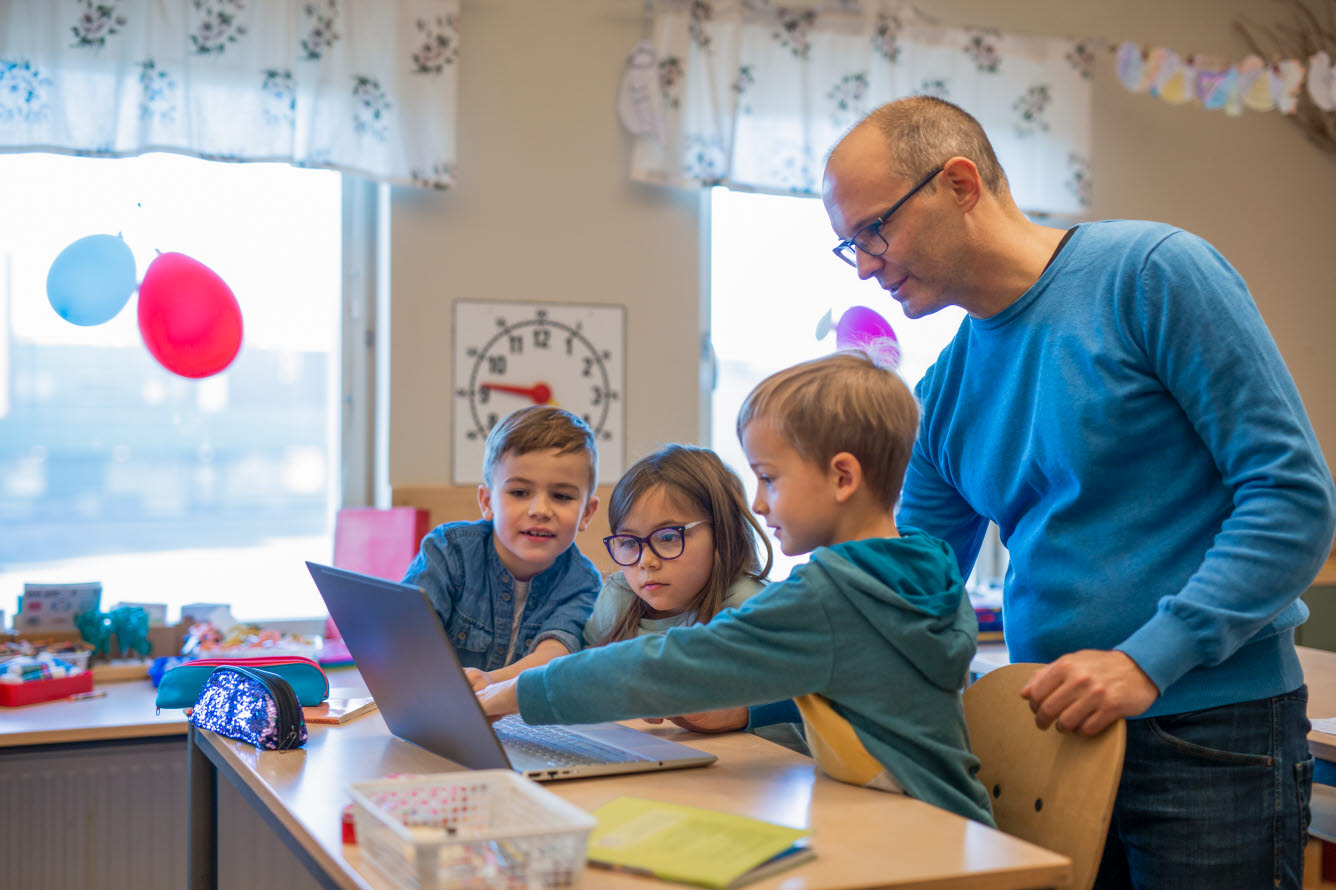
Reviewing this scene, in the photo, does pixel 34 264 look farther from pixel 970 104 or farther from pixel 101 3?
pixel 970 104

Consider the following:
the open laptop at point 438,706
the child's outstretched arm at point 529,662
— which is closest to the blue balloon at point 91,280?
the child's outstretched arm at point 529,662

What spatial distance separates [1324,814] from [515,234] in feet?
7.93

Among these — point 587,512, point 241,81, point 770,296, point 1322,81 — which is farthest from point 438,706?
point 1322,81

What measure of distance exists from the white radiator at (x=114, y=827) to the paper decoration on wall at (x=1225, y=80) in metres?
3.21

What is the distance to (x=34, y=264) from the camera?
3.06 meters

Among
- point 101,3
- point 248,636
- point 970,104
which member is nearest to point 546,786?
point 248,636

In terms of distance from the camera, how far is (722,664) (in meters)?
1.15

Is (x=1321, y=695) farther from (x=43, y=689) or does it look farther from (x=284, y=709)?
(x=43, y=689)

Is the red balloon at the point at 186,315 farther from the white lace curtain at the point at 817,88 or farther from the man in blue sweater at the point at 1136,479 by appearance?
the man in blue sweater at the point at 1136,479

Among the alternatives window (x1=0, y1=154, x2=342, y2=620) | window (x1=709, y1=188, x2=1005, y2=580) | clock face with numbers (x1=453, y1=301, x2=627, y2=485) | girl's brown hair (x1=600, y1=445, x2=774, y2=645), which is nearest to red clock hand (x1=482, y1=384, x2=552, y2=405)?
clock face with numbers (x1=453, y1=301, x2=627, y2=485)

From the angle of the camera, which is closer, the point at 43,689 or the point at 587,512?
the point at 587,512

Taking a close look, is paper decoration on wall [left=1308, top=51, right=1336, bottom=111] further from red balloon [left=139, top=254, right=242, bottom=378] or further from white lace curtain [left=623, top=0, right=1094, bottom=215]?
red balloon [left=139, top=254, right=242, bottom=378]

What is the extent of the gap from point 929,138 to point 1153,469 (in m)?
0.45

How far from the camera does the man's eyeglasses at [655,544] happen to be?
Result: 168 cm
